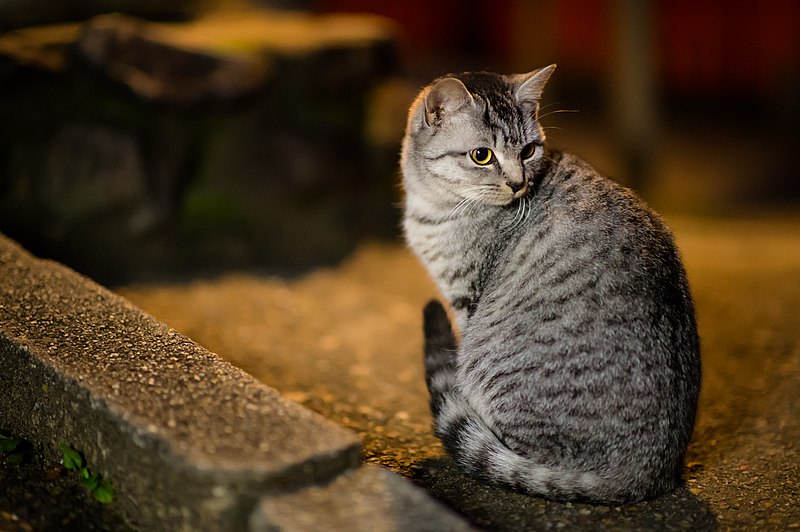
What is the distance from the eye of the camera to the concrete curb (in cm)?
228

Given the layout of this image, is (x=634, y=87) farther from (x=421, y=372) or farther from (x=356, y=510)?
(x=356, y=510)

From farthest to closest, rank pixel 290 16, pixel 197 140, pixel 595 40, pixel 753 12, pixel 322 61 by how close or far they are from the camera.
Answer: pixel 595 40 < pixel 753 12 < pixel 290 16 < pixel 322 61 < pixel 197 140

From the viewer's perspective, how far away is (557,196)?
3166 mm

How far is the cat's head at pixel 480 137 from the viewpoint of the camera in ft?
10.4

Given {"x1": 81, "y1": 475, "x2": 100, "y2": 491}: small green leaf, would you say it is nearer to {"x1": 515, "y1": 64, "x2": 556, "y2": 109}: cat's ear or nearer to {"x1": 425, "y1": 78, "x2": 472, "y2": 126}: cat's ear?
{"x1": 425, "y1": 78, "x2": 472, "y2": 126}: cat's ear

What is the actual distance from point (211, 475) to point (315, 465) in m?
0.30

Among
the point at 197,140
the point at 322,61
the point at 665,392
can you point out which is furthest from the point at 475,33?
the point at 665,392

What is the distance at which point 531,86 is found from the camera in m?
3.30

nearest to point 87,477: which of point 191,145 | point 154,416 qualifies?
point 154,416

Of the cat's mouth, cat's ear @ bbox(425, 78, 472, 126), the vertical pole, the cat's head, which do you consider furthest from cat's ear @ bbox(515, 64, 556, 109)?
the vertical pole

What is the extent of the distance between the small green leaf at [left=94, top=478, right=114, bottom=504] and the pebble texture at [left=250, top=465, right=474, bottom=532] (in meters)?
0.58

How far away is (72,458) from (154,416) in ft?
1.39

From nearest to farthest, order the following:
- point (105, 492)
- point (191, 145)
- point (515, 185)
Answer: point (105, 492) < point (515, 185) < point (191, 145)

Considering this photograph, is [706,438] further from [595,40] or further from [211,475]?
[595,40]
